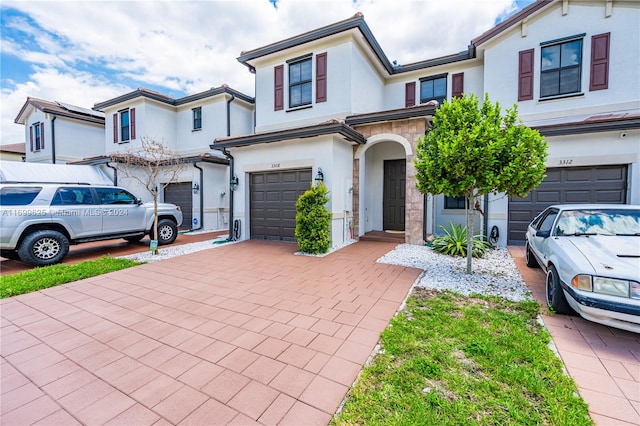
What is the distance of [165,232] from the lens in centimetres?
905

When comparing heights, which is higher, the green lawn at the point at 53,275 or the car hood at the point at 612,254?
the car hood at the point at 612,254

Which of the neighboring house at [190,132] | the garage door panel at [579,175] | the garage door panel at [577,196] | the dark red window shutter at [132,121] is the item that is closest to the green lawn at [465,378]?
the garage door panel at [577,196]

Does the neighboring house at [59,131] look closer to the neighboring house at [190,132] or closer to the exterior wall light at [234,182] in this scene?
the neighboring house at [190,132]

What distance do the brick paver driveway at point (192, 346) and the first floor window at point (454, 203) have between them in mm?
5513

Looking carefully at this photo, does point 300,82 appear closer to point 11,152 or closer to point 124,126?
point 124,126

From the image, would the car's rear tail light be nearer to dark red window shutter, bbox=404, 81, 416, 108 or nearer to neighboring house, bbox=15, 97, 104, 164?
dark red window shutter, bbox=404, 81, 416, 108

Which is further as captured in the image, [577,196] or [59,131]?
[59,131]

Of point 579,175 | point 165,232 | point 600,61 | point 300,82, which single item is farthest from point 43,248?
point 600,61

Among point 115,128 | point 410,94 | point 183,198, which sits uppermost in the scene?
point 410,94

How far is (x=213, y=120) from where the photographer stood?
46.5ft

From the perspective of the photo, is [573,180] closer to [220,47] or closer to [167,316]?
[167,316]

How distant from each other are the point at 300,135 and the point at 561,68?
28.8ft

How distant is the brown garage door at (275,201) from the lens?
347 inches

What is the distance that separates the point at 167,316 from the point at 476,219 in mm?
9625
